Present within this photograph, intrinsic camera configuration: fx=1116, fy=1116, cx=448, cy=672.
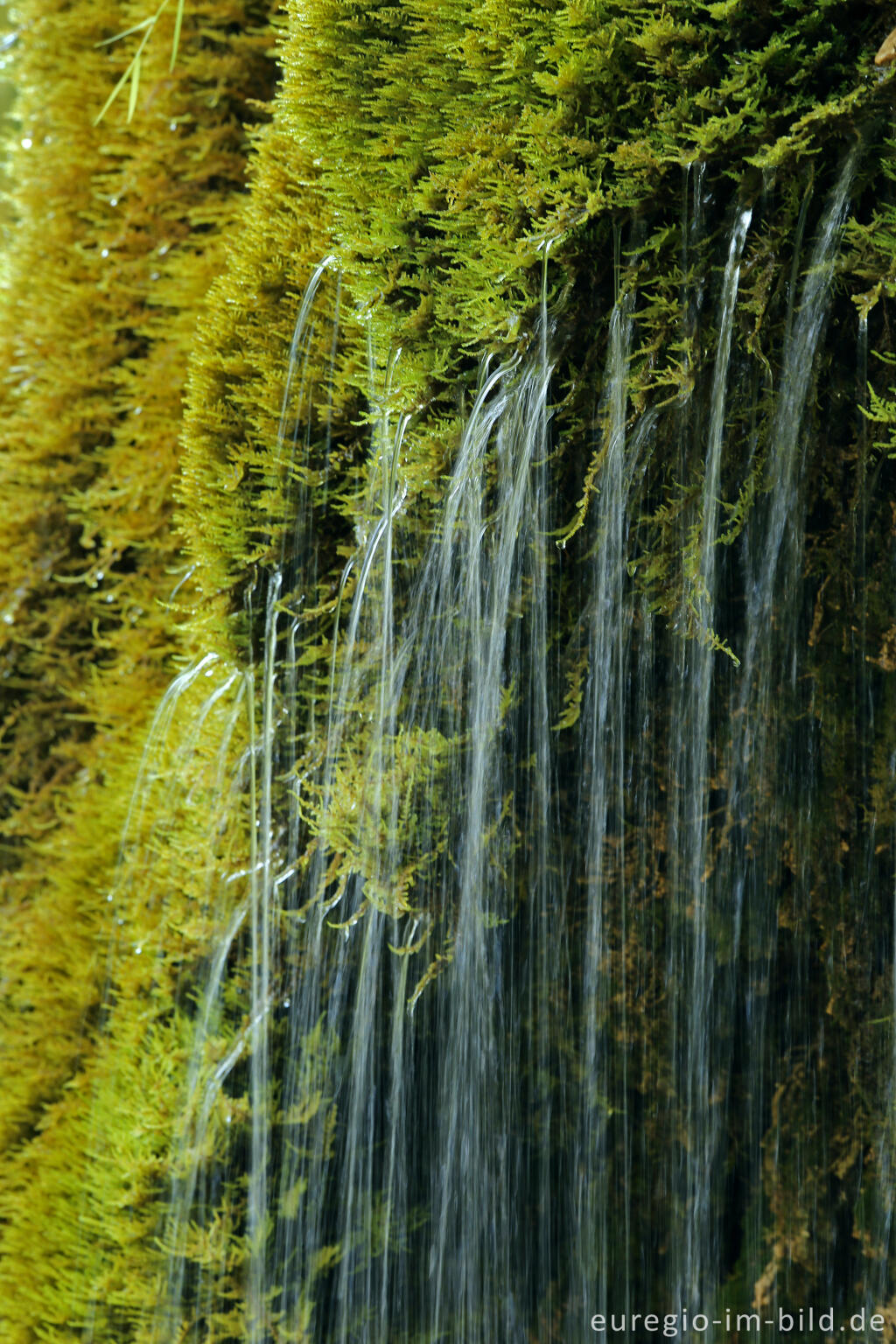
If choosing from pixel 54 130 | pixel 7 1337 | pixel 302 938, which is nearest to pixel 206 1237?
pixel 302 938

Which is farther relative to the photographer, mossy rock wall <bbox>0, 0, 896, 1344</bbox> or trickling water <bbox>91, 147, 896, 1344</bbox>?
trickling water <bbox>91, 147, 896, 1344</bbox>

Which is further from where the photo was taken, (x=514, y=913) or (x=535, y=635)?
(x=514, y=913)

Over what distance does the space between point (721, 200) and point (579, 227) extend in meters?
0.30

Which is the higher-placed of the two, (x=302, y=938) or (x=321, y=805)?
(x=321, y=805)

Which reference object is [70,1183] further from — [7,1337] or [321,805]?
[321,805]

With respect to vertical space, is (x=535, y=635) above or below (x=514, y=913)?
above

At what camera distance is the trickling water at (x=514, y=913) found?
102 inches

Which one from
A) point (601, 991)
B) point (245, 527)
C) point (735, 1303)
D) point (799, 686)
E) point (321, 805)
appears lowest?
point (735, 1303)

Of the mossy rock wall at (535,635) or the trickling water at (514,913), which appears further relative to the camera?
the trickling water at (514,913)

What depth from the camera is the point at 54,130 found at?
4.88 meters

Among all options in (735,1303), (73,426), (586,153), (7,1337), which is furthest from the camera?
(73,426)

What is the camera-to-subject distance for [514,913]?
279cm

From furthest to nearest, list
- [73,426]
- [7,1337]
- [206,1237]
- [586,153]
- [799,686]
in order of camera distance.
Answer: [73,426]
[7,1337]
[206,1237]
[799,686]
[586,153]

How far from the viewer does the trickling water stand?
2.59 metres
